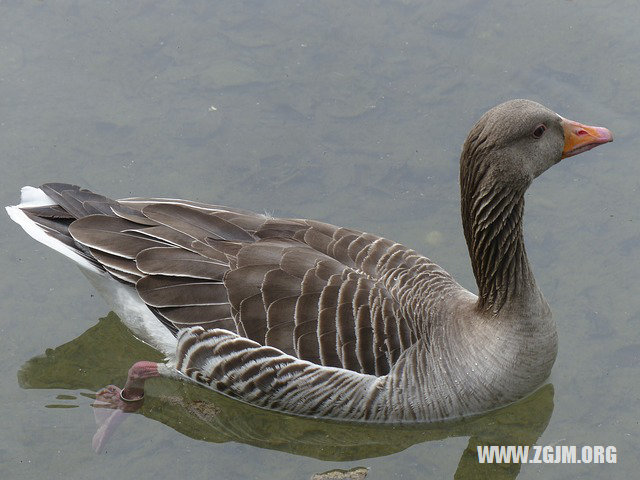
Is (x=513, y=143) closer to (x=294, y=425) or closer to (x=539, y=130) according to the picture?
(x=539, y=130)

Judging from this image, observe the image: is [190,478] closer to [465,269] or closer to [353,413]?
[353,413]

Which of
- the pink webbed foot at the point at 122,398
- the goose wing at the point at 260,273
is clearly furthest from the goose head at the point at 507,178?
the pink webbed foot at the point at 122,398

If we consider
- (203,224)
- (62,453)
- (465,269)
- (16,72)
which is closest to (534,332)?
(465,269)

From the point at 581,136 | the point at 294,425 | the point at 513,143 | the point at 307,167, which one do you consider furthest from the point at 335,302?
the point at 307,167

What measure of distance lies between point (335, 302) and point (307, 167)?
264cm

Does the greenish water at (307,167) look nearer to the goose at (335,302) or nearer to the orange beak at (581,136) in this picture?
the goose at (335,302)

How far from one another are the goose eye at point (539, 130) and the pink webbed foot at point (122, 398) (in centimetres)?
346

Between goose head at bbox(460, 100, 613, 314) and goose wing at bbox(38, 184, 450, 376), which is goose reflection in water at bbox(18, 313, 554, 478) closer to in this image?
goose wing at bbox(38, 184, 450, 376)

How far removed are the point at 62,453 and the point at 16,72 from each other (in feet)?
15.4

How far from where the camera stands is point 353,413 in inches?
288

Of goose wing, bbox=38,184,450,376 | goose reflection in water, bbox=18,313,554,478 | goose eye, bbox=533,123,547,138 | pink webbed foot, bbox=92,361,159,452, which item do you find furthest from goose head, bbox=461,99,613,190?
pink webbed foot, bbox=92,361,159,452

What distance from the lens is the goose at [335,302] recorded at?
700cm

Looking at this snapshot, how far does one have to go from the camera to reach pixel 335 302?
706cm

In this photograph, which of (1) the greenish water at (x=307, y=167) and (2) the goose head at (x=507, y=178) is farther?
(1) the greenish water at (x=307, y=167)
